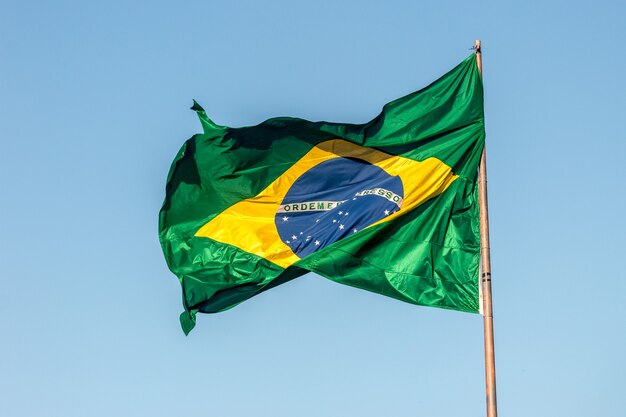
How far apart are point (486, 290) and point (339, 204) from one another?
5.01m

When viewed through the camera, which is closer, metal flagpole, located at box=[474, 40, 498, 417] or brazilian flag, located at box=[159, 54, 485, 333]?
metal flagpole, located at box=[474, 40, 498, 417]

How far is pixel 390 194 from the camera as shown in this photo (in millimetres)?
27391

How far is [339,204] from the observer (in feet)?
92.2

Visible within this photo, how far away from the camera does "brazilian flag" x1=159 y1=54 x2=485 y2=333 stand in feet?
86.4

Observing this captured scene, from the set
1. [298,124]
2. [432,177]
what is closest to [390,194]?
[432,177]

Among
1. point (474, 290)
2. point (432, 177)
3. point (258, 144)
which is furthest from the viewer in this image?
point (258, 144)

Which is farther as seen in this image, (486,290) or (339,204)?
(339,204)

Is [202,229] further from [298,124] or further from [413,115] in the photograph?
[413,115]

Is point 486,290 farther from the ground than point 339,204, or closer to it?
closer to it

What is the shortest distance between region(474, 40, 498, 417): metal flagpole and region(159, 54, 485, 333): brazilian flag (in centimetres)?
90

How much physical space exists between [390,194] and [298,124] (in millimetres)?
2735

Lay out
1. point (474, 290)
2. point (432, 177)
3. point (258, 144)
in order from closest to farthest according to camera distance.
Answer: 1. point (474, 290)
2. point (432, 177)
3. point (258, 144)

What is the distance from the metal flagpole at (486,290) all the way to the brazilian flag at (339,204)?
2.94ft

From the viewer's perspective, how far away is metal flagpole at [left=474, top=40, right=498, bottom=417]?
23000 mm
